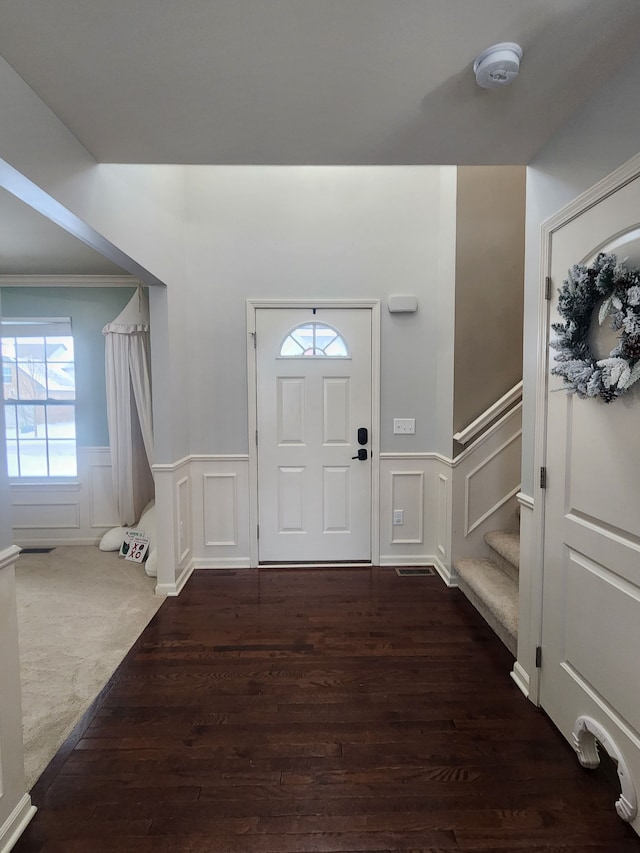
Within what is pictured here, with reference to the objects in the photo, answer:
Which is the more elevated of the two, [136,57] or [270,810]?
[136,57]

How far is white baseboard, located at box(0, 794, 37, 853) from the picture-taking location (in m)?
1.27

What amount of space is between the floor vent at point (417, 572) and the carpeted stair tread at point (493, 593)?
0.31 meters

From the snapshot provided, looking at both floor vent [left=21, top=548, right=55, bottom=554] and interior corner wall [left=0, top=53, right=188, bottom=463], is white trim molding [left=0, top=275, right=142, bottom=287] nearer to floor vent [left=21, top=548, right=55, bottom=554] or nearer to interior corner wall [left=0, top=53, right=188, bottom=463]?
interior corner wall [left=0, top=53, right=188, bottom=463]

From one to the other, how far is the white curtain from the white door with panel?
3.03 meters

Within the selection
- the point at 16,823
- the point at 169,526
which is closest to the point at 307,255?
the point at 169,526

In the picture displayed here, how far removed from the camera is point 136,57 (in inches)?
49.7

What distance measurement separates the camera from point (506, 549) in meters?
2.61

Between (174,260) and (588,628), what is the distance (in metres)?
3.17

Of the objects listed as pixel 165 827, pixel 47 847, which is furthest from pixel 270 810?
pixel 47 847

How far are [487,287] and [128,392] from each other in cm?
306

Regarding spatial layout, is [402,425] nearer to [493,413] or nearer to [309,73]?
[493,413]

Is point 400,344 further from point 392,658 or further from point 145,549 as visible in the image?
point 145,549

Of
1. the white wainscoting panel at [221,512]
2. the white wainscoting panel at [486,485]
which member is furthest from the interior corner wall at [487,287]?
the white wainscoting panel at [221,512]

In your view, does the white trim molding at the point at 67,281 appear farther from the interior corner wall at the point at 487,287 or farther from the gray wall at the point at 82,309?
the interior corner wall at the point at 487,287
